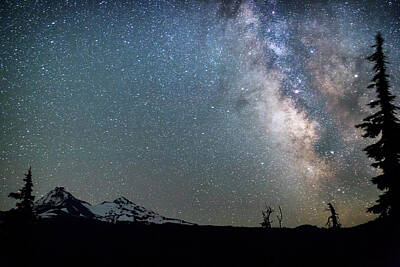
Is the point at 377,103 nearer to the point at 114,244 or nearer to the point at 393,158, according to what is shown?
the point at 393,158

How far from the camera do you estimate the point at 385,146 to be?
696 inches

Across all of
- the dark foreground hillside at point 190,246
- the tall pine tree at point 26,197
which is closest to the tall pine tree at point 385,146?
the dark foreground hillside at point 190,246

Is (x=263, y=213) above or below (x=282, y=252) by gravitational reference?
above

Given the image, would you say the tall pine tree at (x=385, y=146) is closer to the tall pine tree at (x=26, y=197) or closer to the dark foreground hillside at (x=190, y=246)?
the dark foreground hillside at (x=190, y=246)

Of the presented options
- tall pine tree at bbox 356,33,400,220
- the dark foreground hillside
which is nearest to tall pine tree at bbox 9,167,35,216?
the dark foreground hillside

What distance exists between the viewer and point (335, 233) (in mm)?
25312

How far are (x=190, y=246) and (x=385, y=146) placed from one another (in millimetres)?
16072

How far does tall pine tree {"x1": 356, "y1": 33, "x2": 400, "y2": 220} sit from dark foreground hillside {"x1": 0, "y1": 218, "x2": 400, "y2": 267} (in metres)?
3.06

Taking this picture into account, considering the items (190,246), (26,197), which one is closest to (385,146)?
(190,246)

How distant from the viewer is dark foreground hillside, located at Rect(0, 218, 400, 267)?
2036 centimetres

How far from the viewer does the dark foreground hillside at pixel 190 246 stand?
66.8 feet

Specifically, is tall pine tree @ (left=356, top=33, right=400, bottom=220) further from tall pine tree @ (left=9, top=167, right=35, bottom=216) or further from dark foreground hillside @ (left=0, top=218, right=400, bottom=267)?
tall pine tree @ (left=9, top=167, right=35, bottom=216)

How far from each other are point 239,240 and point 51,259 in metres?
14.7

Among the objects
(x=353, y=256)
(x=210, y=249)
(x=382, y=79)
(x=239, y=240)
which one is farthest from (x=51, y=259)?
(x=382, y=79)
